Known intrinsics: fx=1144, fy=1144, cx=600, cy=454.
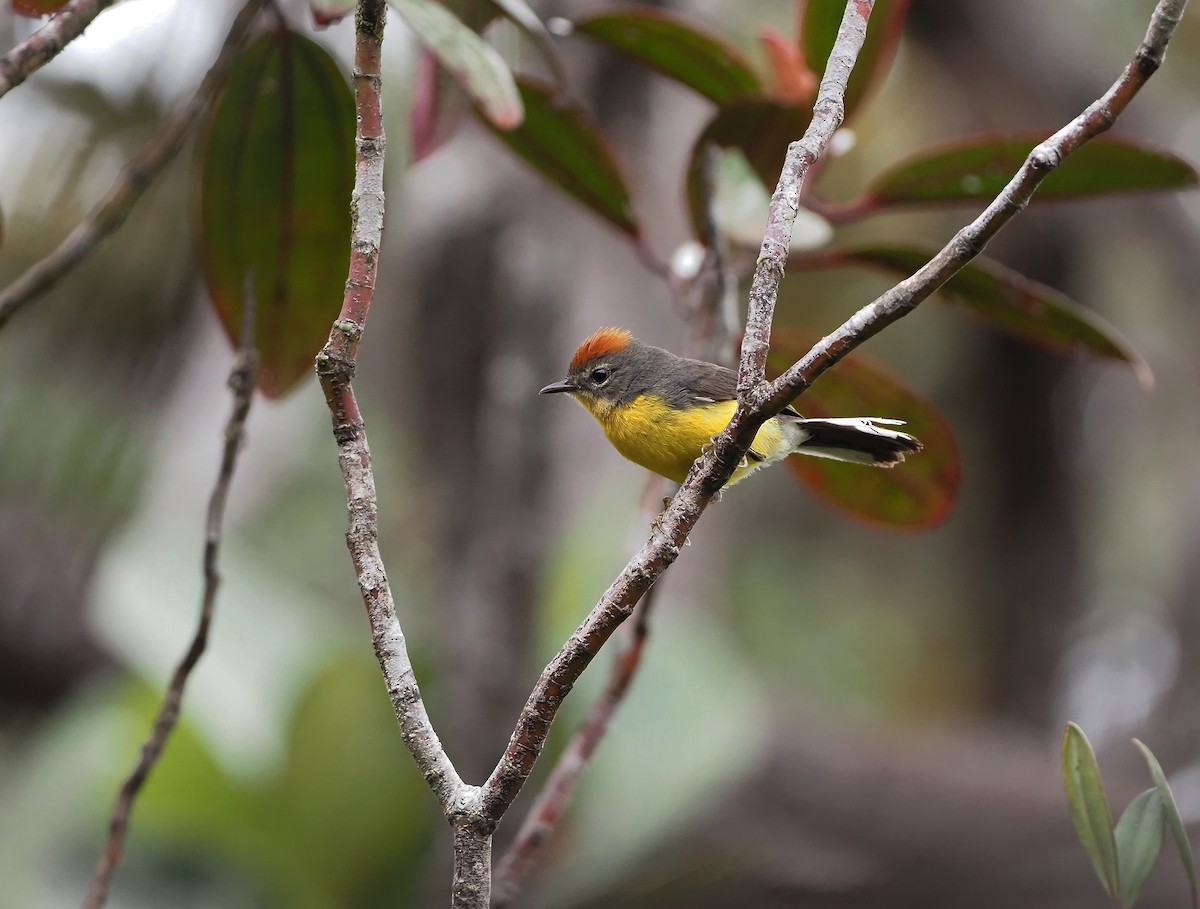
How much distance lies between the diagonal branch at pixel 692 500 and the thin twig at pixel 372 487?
0.04 m

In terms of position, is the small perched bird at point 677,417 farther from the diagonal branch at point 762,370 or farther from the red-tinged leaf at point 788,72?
the diagonal branch at point 762,370

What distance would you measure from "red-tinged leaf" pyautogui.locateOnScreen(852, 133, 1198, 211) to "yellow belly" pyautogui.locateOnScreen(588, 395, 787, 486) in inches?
23.2

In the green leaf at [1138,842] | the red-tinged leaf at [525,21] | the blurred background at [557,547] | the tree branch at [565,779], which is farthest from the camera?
the blurred background at [557,547]

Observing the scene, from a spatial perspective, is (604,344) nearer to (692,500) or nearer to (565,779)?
(565,779)

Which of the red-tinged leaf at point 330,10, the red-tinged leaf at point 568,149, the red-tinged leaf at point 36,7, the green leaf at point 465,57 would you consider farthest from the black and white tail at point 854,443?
the red-tinged leaf at point 36,7

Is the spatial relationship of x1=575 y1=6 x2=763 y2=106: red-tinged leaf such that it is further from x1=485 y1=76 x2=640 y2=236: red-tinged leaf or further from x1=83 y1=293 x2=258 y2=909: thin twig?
x1=83 y1=293 x2=258 y2=909: thin twig

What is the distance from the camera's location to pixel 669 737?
3.31m

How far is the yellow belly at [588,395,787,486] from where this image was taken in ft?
8.41

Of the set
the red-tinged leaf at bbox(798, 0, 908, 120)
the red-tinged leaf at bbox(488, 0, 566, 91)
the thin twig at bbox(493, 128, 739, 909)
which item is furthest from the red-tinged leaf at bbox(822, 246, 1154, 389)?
the red-tinged leaf at bbox(488, 0, 566, 91)

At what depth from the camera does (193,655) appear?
163 cm

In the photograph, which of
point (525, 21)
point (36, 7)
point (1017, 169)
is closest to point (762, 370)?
point (525, 21)

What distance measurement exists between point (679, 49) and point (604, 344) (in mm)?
849

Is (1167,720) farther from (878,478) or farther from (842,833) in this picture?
(878,478)

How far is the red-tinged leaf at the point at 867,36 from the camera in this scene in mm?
2311
